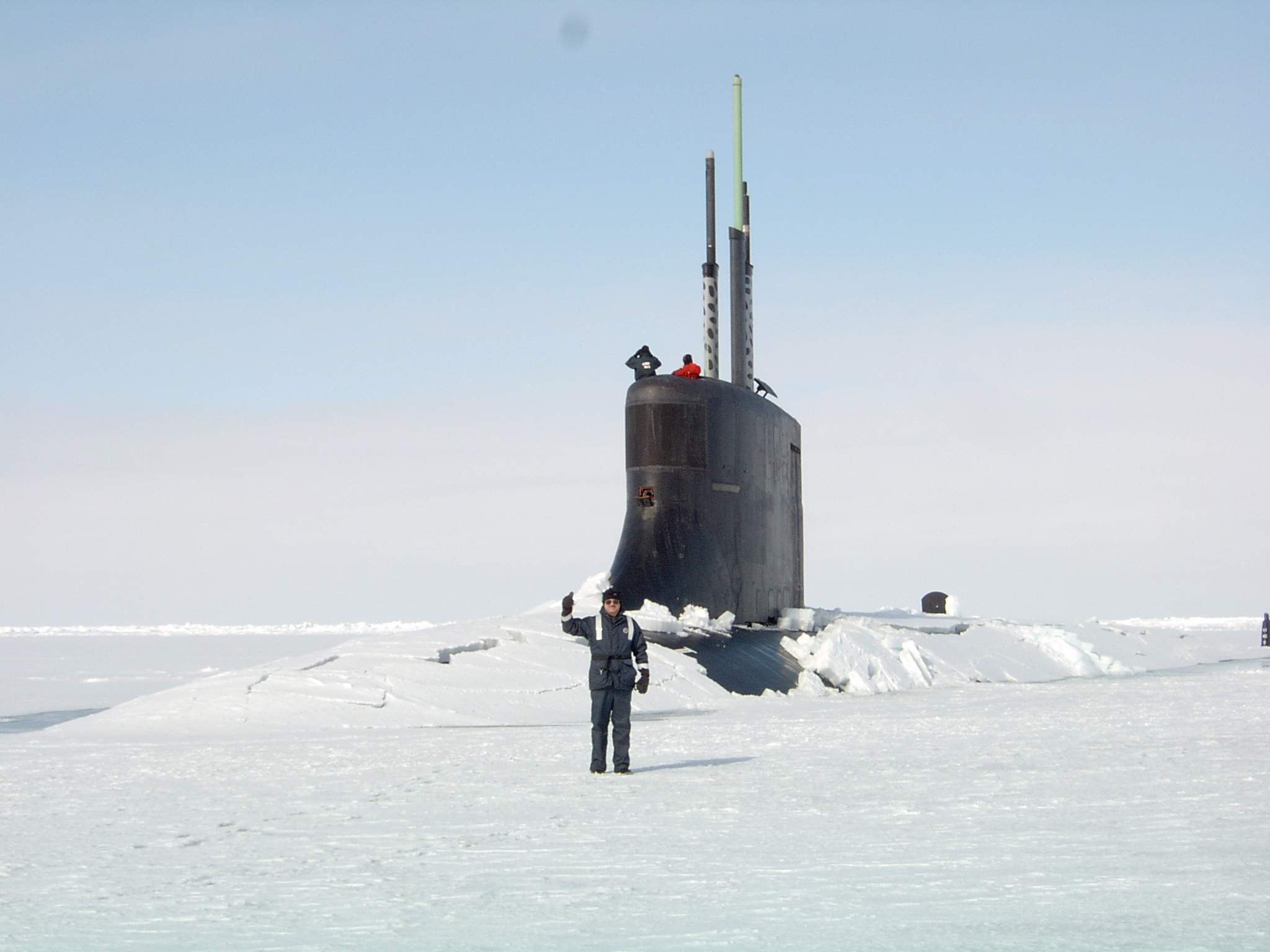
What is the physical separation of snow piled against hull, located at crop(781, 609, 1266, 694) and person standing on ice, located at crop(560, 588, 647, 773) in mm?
8071

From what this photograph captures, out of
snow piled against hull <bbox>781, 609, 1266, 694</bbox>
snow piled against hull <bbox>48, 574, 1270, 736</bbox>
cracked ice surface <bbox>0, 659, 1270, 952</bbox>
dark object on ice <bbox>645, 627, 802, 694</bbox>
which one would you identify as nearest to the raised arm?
cracked ice surface <bbox>0, 659, 1270, 952</bbox>

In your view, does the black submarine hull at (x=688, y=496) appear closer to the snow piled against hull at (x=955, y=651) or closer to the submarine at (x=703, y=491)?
the submarine at (x=703, y=491)

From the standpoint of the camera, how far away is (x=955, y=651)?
2389cm

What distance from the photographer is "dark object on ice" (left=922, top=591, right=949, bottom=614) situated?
34.6 metres

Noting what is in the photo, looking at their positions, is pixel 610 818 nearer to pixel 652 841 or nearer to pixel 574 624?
pixel 652 841

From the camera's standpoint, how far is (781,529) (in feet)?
70.3

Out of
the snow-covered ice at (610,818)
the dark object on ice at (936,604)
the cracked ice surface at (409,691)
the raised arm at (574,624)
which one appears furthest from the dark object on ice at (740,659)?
the dark object on ice at (936,604)

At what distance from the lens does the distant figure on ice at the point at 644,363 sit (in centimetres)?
1916

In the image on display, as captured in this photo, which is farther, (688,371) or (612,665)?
(688,371)

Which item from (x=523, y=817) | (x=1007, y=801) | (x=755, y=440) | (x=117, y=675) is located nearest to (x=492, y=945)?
(x=523, y=817)

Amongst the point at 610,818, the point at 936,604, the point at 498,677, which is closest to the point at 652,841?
the point at 610,818

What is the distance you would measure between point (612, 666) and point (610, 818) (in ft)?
8.70

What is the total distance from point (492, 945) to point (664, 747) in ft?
23.8

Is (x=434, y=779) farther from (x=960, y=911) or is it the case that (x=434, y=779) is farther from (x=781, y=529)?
(x=781, y=529)
